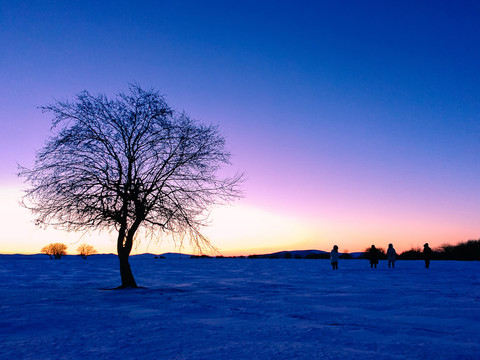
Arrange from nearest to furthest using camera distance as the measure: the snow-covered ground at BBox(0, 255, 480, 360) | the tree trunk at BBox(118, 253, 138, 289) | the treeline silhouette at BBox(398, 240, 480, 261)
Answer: the snow-covered ground at BBox(0, 255, 480, 360), the tree trunk at BBox(118, 253, 138, 289), the treeline silhouette at BBox(398, 240, 480, 261)

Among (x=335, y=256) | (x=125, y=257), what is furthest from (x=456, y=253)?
(x=125, y=257)

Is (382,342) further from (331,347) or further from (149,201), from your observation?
(149,201)

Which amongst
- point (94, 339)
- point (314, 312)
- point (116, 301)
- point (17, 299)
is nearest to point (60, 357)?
→ point (94, 339)

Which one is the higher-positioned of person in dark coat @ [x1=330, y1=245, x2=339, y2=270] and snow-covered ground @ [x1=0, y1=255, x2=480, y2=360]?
person in dark coat @ [x1=330, y1=245, x2=339, y2=270]

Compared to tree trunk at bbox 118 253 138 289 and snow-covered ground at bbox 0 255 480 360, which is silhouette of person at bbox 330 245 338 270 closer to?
tree trunk at bbox 118 253 138 289

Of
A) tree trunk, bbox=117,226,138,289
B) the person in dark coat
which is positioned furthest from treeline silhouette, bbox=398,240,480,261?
tree trunk, bbox=117,226,138,289

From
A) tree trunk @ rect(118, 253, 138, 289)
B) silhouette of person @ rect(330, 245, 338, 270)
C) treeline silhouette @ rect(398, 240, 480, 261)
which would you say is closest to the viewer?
tree trunk @ rect(118, 253, 138, 289)

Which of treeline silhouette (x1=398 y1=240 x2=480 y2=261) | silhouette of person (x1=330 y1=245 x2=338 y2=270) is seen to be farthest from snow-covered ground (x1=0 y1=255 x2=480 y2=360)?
treeline silhouette (x1=398 y1=240 x2=480 y2=261)

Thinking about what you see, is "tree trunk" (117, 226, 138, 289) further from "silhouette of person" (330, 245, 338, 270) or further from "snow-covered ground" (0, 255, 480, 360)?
"silhouette of person" (330, 245, 338, 270)

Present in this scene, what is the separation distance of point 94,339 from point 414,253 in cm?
7602

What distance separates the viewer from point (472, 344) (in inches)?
230

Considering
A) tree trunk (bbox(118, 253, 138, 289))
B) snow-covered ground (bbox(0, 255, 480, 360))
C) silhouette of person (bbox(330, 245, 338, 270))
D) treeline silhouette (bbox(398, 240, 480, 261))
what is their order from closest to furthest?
snow-covered ground (bbox(0, 255, 480, 360)), tree trunk (bbox(118, 253, 138, 289)), silhouette of person (bbox(330, 245, 338, 270)), treeline silhouette (bbox(398, 240, 480, 261))

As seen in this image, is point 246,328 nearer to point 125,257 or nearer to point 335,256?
point 125,257

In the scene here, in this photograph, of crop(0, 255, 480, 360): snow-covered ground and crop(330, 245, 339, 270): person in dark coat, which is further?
crop(330, 245, 339, 270): person in dark coat
